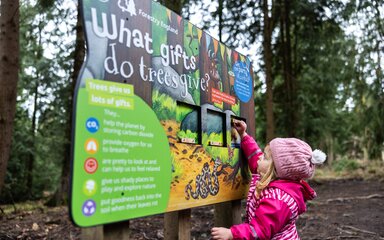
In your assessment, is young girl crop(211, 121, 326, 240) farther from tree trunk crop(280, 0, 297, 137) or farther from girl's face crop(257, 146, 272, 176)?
tree trunk crop(280, 0, 297, 137)

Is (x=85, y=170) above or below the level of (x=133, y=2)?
below

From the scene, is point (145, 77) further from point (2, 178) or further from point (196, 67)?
point (2, 178)

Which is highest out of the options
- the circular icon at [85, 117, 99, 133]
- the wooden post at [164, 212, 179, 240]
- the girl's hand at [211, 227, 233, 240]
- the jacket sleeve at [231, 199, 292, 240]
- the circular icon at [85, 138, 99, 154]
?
the circular icon at [85, 117, 99, 133]

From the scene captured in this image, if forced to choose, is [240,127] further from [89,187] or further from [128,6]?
[89,187]

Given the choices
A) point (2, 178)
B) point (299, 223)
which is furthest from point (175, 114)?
point (299, 223)

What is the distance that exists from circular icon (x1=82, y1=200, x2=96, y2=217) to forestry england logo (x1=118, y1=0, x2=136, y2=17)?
1038 mm

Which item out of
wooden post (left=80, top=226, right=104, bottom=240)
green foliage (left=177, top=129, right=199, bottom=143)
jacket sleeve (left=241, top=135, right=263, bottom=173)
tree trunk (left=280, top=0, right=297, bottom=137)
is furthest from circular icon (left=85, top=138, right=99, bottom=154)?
tree trunk (left=280, top=0, right=297, bottom=137)

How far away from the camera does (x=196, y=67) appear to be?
107 inches

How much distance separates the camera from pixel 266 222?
2.48m

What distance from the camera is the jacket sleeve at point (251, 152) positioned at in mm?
3266

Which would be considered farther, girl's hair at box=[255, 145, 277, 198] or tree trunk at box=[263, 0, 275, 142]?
tree trunk at box=[263, 0, 275, 142]

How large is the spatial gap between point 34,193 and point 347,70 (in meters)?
15.8

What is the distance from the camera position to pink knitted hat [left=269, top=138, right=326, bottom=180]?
2635mm

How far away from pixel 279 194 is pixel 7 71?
4178 millimetres
